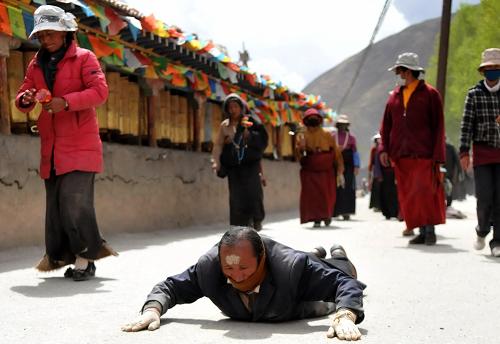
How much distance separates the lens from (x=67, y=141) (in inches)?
225

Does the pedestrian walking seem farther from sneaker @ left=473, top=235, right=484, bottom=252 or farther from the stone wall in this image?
sneaker @ left=473, top=235, right=484, bottom=252

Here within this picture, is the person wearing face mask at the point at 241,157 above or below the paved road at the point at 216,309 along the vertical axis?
above

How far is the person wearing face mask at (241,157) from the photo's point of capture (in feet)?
31.4

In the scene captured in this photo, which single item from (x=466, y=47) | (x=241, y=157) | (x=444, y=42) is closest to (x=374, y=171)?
(x=444, y=42)

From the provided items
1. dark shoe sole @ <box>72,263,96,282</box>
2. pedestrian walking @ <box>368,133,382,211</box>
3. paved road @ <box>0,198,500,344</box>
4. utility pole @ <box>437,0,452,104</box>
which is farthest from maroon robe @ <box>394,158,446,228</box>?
utility pole @ <box>437,0,452,104</box>

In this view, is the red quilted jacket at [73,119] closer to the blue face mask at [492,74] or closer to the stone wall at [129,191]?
the stone wall at [129,191]

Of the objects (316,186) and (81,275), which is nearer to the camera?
(81,275)

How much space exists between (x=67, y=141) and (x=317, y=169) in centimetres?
645

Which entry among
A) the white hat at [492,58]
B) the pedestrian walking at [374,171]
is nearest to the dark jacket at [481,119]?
the white hat at [492,58]

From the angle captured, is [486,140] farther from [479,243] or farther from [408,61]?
[408,61]

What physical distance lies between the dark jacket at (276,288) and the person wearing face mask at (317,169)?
7708 millimetres

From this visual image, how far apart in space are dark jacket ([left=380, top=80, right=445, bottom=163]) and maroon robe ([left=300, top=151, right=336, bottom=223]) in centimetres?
331

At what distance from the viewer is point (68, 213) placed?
5.67 meters

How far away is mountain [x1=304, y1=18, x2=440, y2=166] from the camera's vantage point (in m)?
93.9
